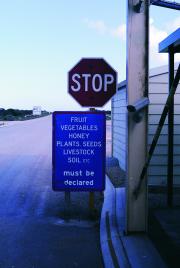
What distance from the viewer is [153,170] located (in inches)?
436

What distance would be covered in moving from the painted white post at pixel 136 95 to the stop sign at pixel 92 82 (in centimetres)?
114

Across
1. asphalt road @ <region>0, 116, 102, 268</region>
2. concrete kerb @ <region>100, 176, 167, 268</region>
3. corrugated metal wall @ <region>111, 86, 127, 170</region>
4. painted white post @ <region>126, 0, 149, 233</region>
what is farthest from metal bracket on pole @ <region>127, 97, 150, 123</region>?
corrugated metal wall @ <region>111, 86, 127, 170</region>

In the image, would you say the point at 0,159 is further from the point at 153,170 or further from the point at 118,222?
the point at 118,222

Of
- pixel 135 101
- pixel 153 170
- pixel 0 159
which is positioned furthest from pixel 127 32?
pixel 0 159

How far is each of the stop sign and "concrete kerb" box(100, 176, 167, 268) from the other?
6.14ft

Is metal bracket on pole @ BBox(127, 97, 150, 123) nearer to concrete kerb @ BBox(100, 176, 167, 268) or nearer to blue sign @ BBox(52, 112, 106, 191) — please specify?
blue sign @ BBox(52, 112, 106, 191)

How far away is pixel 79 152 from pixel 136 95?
→ 175 cm

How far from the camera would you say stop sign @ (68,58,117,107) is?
8.34 metres

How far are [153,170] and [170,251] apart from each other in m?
5.07

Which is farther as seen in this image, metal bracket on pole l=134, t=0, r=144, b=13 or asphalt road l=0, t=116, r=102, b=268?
metal bracket on pole l=134, t=0, r=144, b=13

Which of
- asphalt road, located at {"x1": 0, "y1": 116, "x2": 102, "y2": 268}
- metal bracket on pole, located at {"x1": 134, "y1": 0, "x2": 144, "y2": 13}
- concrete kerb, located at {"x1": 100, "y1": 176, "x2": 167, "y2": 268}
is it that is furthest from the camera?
metal bracket on pole, located at {"x1": 134, "y1": 0, "x2": 144, "y2": 13}

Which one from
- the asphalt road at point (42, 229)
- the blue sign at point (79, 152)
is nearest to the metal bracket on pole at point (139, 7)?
the blue sign at point (79, 152)

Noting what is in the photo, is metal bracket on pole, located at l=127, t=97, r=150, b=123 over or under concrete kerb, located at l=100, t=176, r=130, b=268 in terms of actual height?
over

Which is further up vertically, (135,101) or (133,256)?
(135,101)
